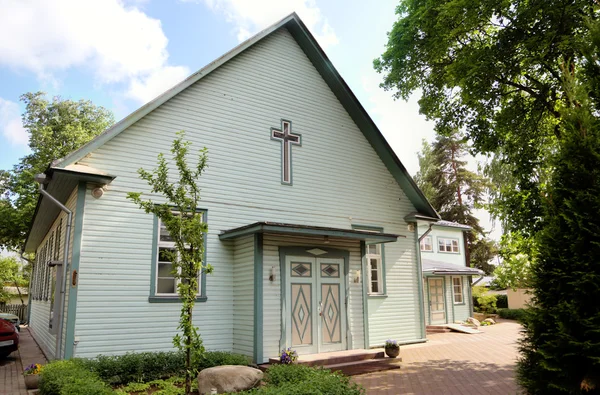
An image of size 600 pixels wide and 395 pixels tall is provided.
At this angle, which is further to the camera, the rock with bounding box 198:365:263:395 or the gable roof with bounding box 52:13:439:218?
the gable roof with bounding box 52:13:439:218

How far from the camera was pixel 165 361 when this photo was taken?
9164 mm

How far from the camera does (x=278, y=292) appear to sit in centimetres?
1081

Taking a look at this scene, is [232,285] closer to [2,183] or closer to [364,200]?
[364,200]

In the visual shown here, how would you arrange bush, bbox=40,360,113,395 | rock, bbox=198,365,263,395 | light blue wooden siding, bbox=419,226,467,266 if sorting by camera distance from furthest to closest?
light blue wooden siding, bbox=419,226,467,266 → rock, bbox=198,365,263,395 → bush, bbox=40,360,113,395

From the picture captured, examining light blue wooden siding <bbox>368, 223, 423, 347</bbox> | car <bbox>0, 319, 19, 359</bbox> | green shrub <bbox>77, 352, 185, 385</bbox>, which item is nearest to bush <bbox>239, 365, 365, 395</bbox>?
green shrub <bbox>77, 352, 185, 385</bbox>

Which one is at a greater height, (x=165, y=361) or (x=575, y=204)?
(x=575, y=204)

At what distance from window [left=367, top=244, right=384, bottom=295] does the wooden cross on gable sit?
11.5 ft

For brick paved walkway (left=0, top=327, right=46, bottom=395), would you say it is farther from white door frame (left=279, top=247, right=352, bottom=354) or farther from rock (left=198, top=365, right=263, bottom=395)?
white door frame (left=279, top=247, right=352, bottom=354)

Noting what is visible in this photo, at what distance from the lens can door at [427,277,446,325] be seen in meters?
23.6

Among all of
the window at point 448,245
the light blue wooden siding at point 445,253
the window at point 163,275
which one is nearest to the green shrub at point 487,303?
the light blue wooden siding at point 445,253

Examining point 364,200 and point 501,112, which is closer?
point 501,112

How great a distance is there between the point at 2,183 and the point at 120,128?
26.3 m

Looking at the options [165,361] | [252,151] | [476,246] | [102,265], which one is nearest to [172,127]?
[252,151]

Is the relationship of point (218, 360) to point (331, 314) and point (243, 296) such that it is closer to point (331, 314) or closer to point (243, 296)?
point (243, 296)
